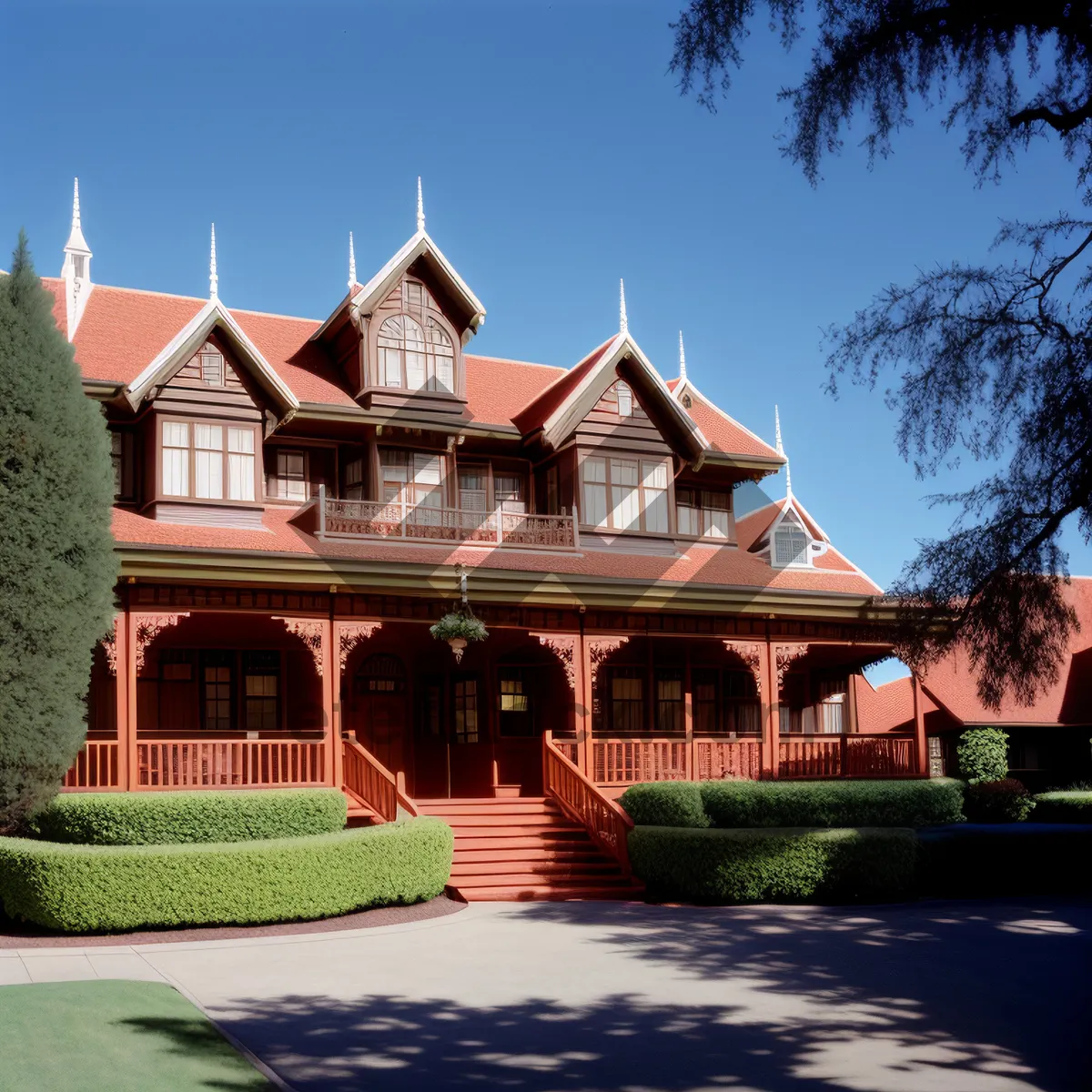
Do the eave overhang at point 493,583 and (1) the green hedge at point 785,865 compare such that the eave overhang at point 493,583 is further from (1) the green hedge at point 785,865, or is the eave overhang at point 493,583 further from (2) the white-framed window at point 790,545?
(1) the green hedge at point 785,865

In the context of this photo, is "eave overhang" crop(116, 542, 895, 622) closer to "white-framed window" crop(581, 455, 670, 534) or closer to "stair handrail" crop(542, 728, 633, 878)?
"stair handrail" crop(542, 728, 633, 878)

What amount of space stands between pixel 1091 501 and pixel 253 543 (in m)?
13.6

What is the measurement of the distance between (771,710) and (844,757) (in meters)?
1.77

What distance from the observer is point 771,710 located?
25.6m

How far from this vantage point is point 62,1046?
405 inches

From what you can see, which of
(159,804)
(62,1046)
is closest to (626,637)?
(159,804)

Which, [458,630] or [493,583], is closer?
[458,630]

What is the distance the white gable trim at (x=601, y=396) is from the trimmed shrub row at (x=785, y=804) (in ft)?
25.1

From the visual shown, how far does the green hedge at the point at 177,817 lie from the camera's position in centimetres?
1862

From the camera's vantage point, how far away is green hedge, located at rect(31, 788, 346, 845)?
18.6 meters

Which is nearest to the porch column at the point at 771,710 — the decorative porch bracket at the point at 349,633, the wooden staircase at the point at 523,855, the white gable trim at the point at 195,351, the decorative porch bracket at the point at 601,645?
the decorative porch bracket at the point at 601,645

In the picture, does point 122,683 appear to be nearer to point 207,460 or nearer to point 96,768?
point 96,768

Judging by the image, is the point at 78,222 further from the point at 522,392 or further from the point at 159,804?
the point at 159,804

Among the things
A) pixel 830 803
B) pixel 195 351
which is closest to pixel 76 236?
pixel 195 351
